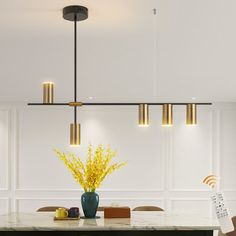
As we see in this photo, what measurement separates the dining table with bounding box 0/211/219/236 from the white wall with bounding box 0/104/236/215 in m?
4.10

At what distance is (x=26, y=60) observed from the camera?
15.6 feet

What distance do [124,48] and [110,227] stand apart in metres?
1.71

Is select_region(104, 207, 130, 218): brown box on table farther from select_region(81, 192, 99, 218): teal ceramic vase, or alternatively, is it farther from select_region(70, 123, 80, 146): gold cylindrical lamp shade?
Answer: select_region(70, 123, 80, 146): gold cylindrical lamp shade

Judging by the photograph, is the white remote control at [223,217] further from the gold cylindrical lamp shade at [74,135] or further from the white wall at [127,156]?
the white wall at [127,156]

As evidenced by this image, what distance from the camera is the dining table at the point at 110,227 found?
349 centimetres

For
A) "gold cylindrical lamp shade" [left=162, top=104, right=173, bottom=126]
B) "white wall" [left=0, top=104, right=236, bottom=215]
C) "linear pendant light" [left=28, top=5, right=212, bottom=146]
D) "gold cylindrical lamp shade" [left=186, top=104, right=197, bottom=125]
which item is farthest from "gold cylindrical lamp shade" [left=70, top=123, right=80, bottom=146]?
"white wall" [left=0, top=104, right=236, bottom=215]

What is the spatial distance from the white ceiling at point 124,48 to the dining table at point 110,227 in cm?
154

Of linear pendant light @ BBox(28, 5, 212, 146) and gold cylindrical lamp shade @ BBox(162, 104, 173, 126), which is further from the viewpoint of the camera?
gold cylindrical lamp shade @ BBox(162, 104, 173, 126)

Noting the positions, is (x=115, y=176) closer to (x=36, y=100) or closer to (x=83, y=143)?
(x=83, y=143)

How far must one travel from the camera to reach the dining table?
3.49m

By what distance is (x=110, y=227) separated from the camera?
3.50 metres

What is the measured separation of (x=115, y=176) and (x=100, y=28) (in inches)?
182

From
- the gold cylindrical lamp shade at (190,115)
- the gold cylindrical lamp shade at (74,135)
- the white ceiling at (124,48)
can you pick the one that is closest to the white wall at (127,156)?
the white ceiling at (124,48)

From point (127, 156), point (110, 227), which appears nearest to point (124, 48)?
point (110, 227)
